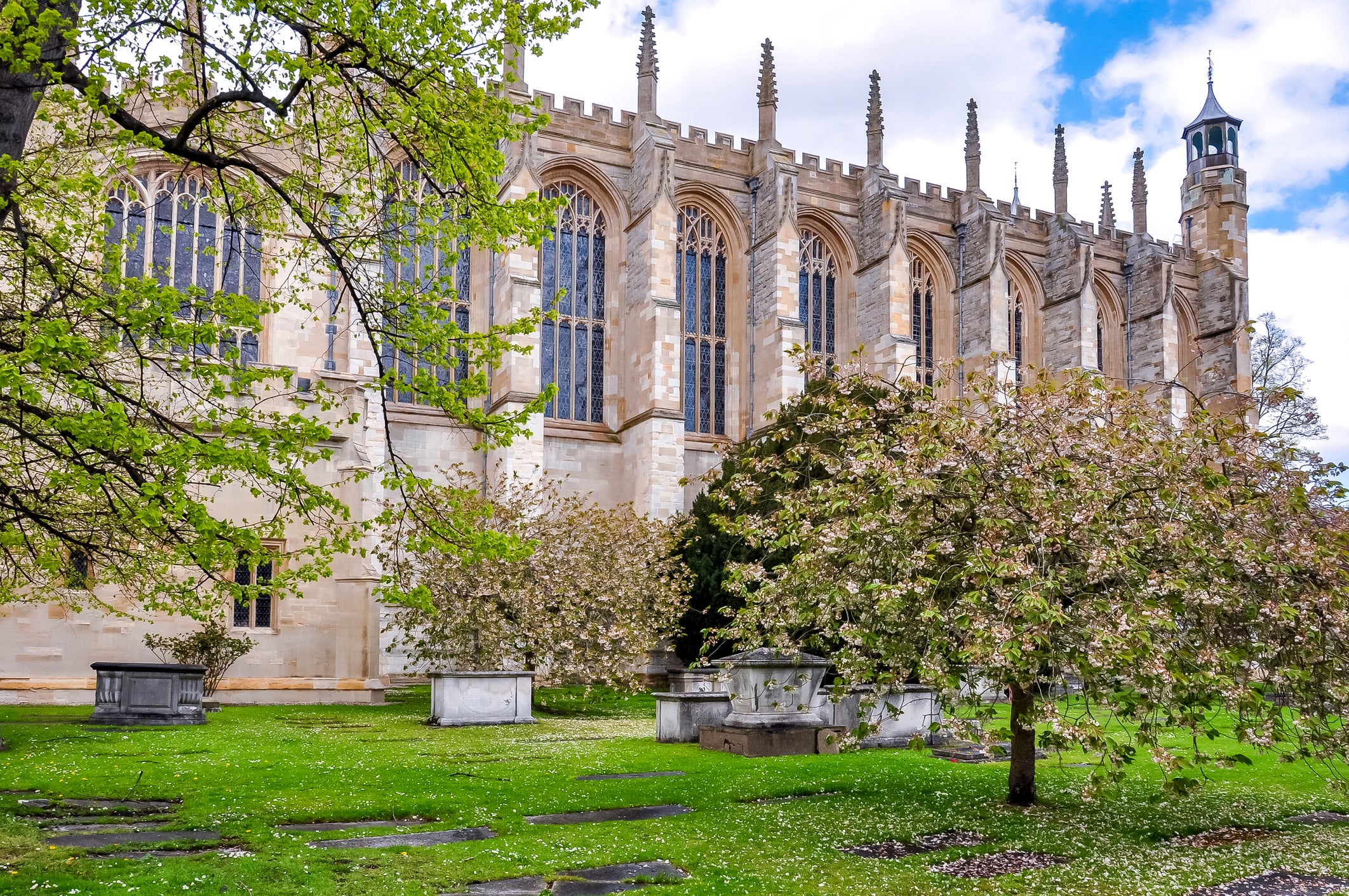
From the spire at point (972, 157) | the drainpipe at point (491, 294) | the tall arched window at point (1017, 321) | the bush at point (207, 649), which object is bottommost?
the bush at point (207, 649)

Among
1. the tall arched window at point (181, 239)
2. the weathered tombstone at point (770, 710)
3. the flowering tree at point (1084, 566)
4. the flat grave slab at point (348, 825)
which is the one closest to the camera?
the flowering tree at point (1084, 566)

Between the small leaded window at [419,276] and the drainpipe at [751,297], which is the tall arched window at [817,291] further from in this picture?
the small leaded window at [419,276]

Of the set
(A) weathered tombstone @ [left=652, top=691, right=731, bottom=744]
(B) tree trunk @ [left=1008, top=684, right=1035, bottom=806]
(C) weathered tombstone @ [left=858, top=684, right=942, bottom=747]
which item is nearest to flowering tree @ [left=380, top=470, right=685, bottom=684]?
(A) weathered tombstone @ [left=652, top=691, right=731, bottom=744]

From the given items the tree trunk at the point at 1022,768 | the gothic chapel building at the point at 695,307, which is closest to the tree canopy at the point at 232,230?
the tree trunk at the point at 1022,768

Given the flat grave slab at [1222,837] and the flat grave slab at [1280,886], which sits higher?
the flat grave slab at [1280,886]

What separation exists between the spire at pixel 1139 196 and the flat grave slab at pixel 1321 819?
37.5 metres

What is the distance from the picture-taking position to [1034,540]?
809 centimetres

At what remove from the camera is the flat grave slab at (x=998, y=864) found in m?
7.39

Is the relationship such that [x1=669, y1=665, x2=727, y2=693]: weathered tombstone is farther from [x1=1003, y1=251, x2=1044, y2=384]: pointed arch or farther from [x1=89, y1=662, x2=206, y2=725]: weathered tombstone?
[x1=1003, y1=251, x2=1044, y2=384]: pointed arch

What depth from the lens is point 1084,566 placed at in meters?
8.26

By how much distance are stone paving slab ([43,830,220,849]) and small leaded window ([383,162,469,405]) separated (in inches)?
137

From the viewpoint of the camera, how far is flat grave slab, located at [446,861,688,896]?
6.57m

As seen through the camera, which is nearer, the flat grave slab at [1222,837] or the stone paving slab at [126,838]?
the stone paving slab at [126,838]

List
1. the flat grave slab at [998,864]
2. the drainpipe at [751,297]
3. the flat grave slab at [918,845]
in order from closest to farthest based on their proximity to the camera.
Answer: the flat grave slab at [998,864]
the flat grave slab at [918,845]
the drainpipe at [751,297]
